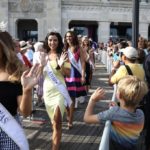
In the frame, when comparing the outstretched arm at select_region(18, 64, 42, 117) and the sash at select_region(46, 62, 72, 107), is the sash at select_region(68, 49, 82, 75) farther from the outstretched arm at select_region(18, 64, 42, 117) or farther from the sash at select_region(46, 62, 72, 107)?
the outstretched arm at select_region(18, 64, 42, 117)

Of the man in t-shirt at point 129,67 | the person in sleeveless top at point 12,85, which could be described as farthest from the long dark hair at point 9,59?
the man in t-shirt at point 129,67

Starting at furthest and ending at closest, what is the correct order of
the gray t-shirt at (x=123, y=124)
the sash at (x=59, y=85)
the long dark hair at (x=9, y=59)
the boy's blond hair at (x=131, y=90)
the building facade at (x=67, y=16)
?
1. the building facade at (x=67, y=16)
2. the sash at (x=59, y=85)
3. the gray t-shirt at (x=123, y=124)
4. the boy's blond hair at (x=131, y=90)
5. the long dark hair at (x=9, y=59)

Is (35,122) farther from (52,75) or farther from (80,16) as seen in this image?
(80,16)

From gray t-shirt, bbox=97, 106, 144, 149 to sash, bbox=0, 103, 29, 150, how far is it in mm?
830

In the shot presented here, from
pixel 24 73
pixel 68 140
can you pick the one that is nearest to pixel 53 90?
pixel 68 140

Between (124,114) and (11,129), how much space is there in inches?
44.3

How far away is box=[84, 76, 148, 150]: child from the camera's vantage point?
4.17 m

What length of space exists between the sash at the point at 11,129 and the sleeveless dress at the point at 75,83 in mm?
5378

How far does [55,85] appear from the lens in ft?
23.2

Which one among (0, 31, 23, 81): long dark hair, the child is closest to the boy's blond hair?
the child

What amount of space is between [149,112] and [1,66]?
3.36 meters

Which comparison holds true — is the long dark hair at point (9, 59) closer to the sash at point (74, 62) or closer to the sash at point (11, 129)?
the sash at point (11, 129)

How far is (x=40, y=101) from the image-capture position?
486 inches

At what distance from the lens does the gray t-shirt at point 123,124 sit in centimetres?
427
